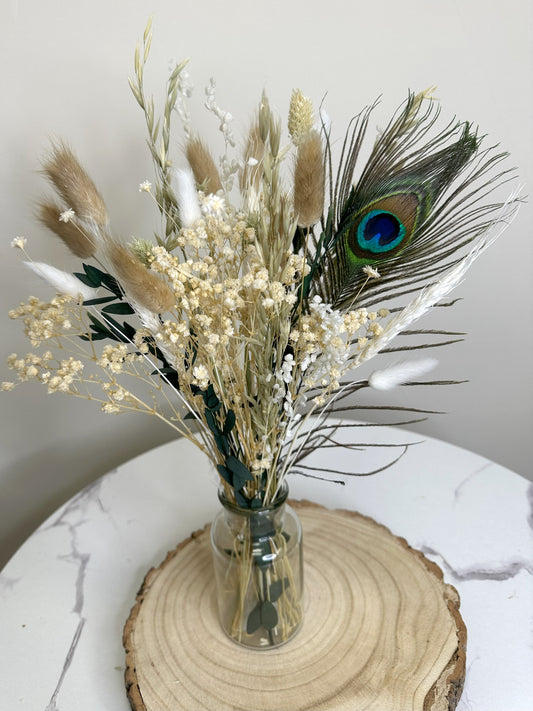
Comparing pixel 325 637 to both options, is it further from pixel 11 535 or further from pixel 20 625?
pixel 11 535

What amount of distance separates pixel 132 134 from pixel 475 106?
1.80 ft

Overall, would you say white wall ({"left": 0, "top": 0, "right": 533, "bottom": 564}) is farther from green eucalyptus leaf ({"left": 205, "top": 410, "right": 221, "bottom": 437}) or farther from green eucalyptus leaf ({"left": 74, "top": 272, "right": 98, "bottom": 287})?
green eucalyptus leaf ({"left": 205, "top": 410, "right": 221, "bottom": 437})

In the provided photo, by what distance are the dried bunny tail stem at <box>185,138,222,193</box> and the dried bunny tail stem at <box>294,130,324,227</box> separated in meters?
0.14

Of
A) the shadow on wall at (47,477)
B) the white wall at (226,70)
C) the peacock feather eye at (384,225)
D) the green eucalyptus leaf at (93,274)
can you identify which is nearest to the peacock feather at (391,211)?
the peacock feather eye at (384,225)

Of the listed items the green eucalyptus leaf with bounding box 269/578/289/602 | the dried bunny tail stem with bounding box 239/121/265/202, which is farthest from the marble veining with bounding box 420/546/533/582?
the dried bunny tail stem with bounding box 239/121/265/202

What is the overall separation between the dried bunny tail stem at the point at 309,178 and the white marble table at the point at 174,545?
0.57 m

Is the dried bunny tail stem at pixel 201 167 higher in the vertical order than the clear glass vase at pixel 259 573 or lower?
higher

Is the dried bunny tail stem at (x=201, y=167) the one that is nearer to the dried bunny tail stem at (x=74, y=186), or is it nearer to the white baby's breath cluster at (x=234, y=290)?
the white baby's breath cluster at (x=234, y=290)

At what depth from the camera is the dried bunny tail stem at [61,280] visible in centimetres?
→ 64

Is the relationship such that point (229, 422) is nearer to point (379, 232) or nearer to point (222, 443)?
point (222, 443)

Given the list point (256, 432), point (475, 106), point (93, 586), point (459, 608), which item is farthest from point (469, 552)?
point (475, 106)

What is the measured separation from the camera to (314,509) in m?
1.02

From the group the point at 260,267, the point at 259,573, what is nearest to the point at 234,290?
the point at 260,267

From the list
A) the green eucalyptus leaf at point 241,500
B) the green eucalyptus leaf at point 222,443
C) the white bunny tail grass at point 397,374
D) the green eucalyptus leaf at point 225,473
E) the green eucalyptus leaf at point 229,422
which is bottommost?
the green eucalyptus leaf at point 241,500
